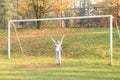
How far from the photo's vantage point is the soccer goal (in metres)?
29.9

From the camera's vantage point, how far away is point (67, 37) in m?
34.1

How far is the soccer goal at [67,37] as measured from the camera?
29.9 metres

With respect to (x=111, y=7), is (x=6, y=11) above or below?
below

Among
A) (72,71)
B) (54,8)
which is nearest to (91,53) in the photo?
(72,71)

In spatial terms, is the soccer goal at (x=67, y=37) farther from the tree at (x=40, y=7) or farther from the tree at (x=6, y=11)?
the tree at (x=6, y=11)

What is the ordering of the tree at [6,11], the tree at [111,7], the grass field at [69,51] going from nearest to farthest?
the grass field at [69,51]
the tree at [111,7]
the tree at [6,11]

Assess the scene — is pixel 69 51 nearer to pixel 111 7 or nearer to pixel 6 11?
pixel 111 7

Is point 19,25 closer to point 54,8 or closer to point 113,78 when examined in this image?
point 54,8

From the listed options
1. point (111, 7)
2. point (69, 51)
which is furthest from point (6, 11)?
point (69, 51)

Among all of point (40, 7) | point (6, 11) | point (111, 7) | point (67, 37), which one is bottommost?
point (67, 37)

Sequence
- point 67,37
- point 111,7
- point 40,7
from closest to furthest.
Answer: point 67,37 → point 40,7 → point 111,7

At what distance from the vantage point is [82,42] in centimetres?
3222

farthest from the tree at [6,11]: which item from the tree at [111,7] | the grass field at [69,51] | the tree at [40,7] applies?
the tree at [111,7]

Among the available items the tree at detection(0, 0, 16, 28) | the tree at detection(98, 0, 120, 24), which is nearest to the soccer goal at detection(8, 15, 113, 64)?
the tree at detection(98, 0, 120, 24)
